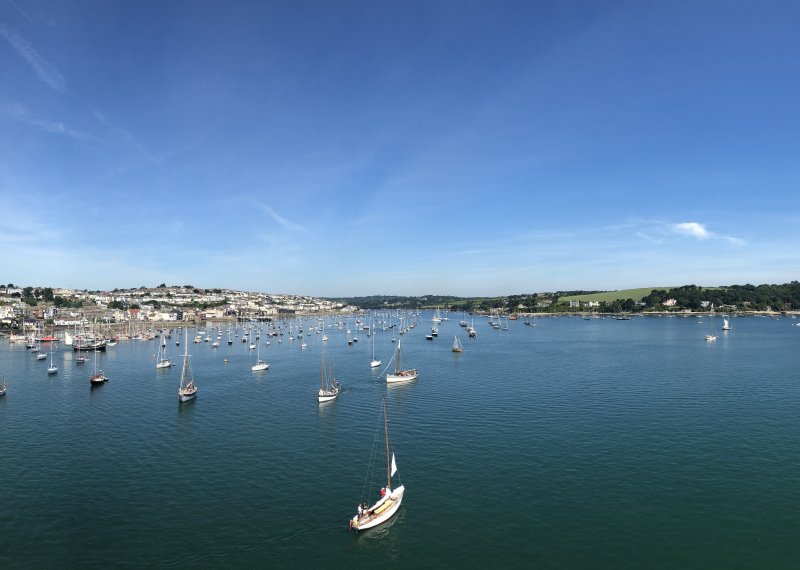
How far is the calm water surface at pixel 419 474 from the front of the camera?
25781 mm

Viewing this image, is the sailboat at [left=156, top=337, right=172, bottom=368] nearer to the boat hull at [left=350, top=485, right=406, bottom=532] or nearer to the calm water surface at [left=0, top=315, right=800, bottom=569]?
the calm water surface at [left=0, top=315, right=800, bottom=569]

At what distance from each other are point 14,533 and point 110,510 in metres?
4.56

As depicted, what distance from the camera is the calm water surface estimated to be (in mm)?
25781

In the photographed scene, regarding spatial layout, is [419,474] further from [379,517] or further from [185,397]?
[185,397]

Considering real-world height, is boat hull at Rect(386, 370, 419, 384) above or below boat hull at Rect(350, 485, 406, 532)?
above

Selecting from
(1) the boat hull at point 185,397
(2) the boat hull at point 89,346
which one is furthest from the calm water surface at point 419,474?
(2) the boat hull at point 89,346

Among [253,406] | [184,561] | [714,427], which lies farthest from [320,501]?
[714,427]

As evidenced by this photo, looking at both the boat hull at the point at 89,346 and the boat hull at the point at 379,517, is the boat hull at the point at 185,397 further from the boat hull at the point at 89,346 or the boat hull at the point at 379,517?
the boat hull at the point at 89,346

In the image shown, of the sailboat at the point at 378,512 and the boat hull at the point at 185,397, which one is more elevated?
the boat hull at the point at 185,397

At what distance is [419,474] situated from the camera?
35.4 metres

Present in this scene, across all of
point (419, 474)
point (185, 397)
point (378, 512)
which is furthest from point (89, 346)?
point (378, 512)

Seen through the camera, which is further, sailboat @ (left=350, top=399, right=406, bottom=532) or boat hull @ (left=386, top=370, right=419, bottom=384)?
boat hull @ (left=386, top=370, right=419, bottom=384)

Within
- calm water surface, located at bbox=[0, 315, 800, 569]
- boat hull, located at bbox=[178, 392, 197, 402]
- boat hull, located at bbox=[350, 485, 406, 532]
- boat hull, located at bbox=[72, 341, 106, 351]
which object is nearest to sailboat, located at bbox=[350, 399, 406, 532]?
boat hull, located at bbox=[350, 485, 406, 532]

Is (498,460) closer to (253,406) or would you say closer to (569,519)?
(569,519)
